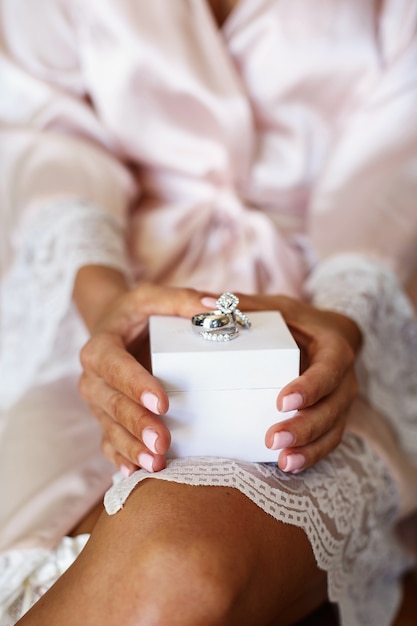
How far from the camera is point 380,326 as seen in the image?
3.01ft

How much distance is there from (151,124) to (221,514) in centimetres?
65

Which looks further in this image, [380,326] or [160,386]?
[380,326]

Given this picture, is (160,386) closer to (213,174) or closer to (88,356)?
(88,356)

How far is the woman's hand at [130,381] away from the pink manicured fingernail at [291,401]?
94 mm

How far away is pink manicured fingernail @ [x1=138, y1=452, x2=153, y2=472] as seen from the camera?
596 mm

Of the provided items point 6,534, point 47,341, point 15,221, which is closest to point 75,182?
point 15,221

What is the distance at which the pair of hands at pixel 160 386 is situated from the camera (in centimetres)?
60

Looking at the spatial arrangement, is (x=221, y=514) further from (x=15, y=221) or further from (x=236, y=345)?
(x=15, y=221)

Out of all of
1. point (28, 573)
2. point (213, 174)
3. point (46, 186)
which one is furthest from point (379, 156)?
point (28, 573)

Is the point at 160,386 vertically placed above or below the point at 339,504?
above

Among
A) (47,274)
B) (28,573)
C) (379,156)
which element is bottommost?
(28,573)

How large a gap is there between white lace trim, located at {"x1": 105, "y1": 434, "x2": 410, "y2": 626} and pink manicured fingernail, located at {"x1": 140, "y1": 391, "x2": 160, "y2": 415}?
0.18 feet

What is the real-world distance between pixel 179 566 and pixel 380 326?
48 cm

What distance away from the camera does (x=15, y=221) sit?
103 cm
